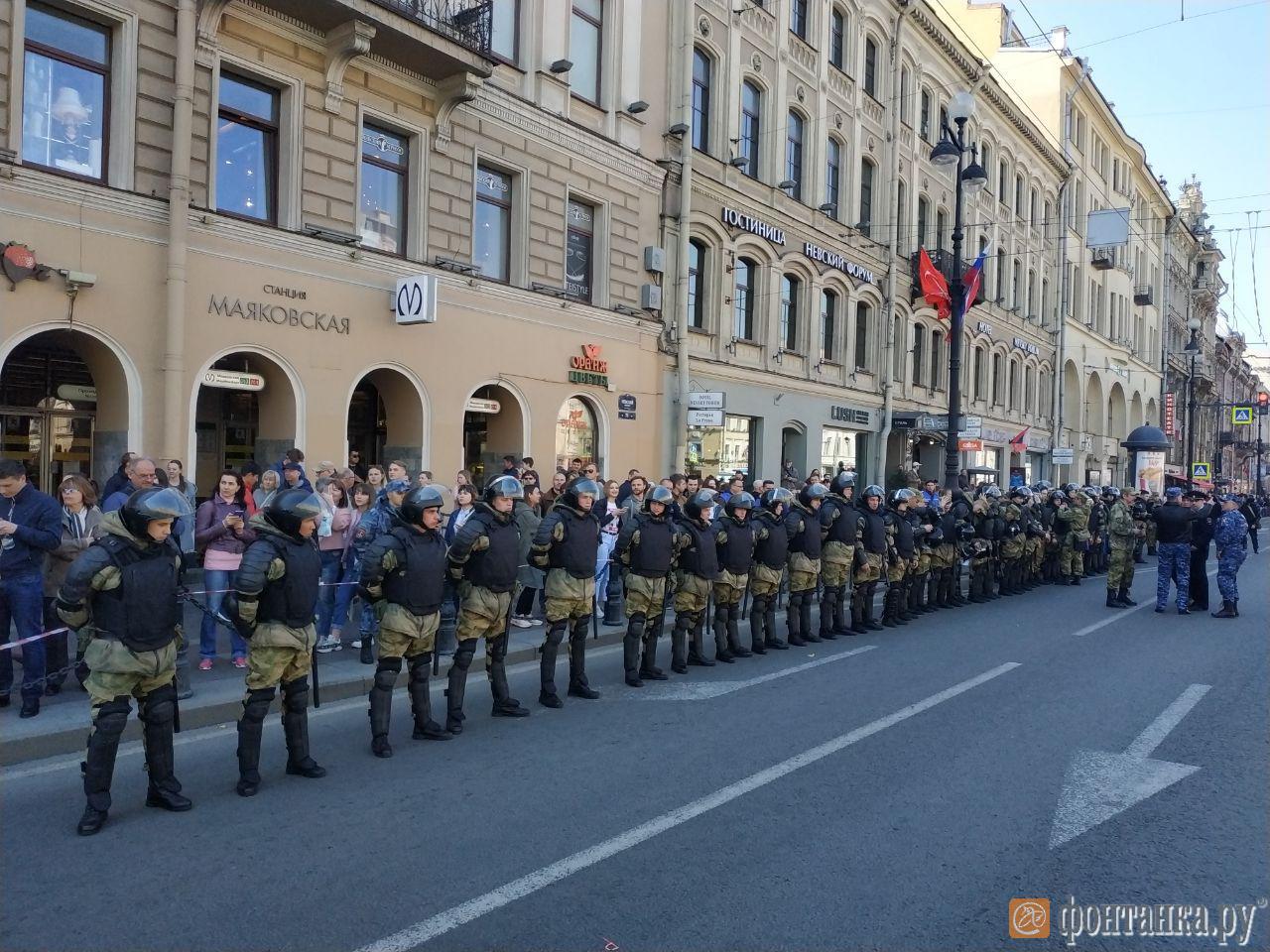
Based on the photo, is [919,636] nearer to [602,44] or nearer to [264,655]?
[264,655]

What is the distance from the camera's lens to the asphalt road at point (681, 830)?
3.90 m

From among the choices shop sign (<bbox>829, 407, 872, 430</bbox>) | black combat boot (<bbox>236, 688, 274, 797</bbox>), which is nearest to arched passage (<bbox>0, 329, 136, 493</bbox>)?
black combat boot (<bbox>236, 688, 274, 797</bbox>)

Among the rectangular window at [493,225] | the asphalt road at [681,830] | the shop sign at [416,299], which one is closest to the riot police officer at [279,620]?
the asphalt road at [681,830]

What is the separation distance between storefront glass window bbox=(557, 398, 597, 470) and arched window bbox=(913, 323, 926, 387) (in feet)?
50.1

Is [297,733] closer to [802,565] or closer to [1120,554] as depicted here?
[802,565]

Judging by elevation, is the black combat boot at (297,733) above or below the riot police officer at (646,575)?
below

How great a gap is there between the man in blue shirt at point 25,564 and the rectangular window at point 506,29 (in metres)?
11.3

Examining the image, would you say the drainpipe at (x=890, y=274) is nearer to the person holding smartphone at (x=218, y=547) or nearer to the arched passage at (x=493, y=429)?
the arched passage at (x=493, y=429)

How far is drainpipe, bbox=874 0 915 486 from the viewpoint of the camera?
88.9ft

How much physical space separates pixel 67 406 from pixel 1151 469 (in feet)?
135

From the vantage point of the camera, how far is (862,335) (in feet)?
89.2

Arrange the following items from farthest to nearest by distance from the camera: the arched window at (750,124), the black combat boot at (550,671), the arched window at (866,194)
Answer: the arched window at (866,194) < the arched window at (750,124) < the black combat boot at (550,671)

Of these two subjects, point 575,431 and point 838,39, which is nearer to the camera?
point 575,431

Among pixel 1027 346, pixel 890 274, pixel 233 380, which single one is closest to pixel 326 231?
pixel 233 380
